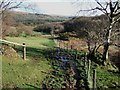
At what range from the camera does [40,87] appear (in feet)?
40.4

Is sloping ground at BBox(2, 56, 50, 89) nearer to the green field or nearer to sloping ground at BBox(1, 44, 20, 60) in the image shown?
the green field

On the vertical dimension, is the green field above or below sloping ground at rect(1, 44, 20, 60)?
below

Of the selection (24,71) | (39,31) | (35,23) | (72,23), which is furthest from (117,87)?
(35,23)

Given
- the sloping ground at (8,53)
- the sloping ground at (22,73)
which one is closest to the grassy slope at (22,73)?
the sloping ground at (22,73)

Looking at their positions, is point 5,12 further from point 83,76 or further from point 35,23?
point 35,23

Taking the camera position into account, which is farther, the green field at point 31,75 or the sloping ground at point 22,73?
the green field at point 31,75

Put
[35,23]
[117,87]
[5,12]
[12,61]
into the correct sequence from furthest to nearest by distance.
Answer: [35,23] → [5,12] → [12,61] → [117,87]

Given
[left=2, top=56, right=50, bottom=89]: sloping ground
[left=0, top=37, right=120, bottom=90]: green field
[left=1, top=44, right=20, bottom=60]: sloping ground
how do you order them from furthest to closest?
1. [left=1, top=44, right=20, bottom=60]: sloping ground
2. [left=0, top=37, right=120, bottom=90]: green field
3. [left=2, top=56, right=50, bottom=89]: sloping ground

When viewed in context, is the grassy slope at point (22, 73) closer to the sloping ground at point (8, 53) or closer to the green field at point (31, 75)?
the green field at point (31, 75)

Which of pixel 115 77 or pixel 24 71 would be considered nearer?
pixel 24 71

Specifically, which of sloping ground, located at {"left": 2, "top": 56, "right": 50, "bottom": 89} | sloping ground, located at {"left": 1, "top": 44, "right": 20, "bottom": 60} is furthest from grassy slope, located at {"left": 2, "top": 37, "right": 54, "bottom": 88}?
sloping ground, located at {"left": 1, "top": 44, "right": 20, "bottom": 60}

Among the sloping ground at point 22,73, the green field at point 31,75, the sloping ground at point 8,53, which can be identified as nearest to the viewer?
the sloping ground at point 22,73

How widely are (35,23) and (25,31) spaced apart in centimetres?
1247

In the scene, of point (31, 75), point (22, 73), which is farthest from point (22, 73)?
point (31, 75)
